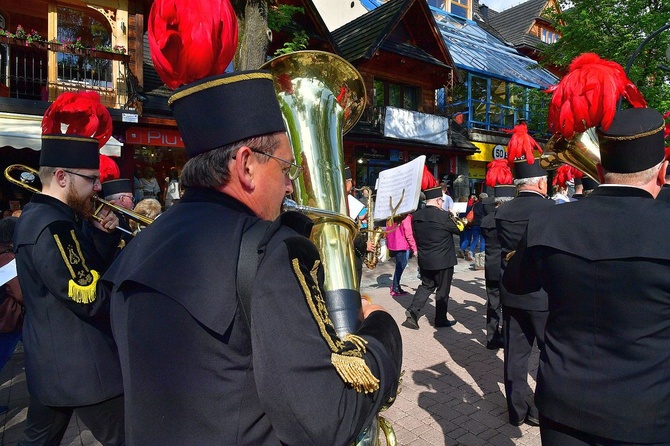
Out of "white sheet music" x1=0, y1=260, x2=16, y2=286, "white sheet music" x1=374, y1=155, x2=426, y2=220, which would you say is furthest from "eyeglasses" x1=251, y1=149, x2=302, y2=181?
"white sheet music" x1=0, y1=260, x2=16, y2=286

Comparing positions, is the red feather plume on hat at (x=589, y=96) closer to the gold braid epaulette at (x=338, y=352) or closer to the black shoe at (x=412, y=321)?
the gold braid epaulette at (x=338, y=352)

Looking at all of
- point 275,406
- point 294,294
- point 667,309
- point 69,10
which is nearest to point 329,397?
point 275,406

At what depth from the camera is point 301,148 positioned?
203cm

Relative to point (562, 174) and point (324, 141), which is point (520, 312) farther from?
point (562, 174)

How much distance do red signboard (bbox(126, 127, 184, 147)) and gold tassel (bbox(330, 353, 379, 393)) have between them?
34.6 ft

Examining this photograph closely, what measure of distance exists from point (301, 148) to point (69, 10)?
10.5 meters

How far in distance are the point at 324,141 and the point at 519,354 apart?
264 centimetres

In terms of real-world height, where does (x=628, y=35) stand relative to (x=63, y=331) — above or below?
above

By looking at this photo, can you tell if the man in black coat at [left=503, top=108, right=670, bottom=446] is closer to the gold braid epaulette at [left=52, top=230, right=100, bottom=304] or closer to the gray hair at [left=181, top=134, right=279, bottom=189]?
the gray hair at [left=181, top=134, right=279, bottom=189]

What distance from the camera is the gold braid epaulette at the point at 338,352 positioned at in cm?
99

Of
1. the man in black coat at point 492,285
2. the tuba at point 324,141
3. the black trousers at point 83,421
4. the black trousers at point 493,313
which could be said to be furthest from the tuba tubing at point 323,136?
the black trousers at point 493,313

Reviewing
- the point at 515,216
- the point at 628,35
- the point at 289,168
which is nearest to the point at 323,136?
the point at 289,168

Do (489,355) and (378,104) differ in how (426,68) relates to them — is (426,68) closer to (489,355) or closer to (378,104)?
(378,104)

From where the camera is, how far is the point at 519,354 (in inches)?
141
